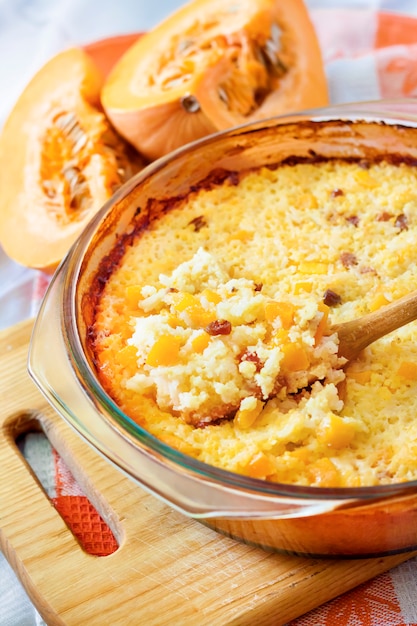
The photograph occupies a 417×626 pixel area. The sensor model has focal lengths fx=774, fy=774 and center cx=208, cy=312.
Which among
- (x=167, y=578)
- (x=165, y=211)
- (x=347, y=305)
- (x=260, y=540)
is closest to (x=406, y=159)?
(x=347, y=305)

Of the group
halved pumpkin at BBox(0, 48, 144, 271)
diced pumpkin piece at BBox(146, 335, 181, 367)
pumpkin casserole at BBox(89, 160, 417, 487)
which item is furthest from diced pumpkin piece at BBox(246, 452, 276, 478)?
halved pumpkin at BBox(0, 48, 144, 271)

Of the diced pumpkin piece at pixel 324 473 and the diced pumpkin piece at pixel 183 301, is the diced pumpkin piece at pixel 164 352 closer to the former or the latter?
the diced pumpkin piece at pixel 183 301

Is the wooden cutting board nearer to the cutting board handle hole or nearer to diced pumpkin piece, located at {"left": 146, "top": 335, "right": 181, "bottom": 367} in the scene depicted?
the cutting board handle hole

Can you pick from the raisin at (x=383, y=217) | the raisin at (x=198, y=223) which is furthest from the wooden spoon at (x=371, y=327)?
the raisin at (x=198, y=223)

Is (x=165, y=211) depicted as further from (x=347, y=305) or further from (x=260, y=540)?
(x=260, y=540)

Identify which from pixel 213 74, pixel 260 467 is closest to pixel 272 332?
pixel 260 467

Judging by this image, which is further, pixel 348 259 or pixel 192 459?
pixel 348 259

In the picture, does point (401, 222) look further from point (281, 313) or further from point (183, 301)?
point (183, 301)
